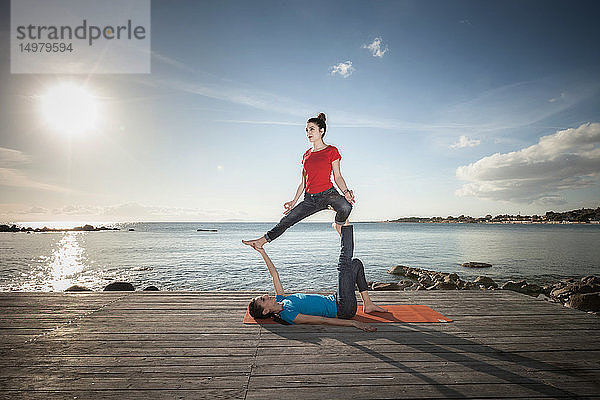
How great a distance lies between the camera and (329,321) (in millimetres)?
4680

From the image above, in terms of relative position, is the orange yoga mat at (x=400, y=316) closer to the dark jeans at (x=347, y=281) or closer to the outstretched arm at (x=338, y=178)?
the dark jeans at (x=347, y=281)

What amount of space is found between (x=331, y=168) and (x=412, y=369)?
10.2 ft

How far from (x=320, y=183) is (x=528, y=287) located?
1493 cm

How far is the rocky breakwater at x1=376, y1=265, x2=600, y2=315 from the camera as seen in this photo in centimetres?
925

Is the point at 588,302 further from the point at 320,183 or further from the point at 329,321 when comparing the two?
the point at 320,183

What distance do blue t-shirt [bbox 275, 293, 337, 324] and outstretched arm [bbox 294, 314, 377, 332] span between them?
11 cm

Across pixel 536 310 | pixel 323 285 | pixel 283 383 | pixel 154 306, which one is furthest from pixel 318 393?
pixel 323 285

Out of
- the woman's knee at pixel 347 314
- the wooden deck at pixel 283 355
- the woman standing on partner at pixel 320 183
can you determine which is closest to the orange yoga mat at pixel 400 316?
the wooden deck at pixel 283 355

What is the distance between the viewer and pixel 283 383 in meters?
3.18

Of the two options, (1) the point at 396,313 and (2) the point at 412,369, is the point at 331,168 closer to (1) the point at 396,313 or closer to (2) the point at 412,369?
(1) the point at 396,313

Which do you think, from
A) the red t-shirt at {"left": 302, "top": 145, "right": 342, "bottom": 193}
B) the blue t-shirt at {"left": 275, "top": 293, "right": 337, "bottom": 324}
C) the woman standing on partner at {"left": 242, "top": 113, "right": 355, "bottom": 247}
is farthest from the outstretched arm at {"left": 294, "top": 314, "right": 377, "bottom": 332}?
the red t-shirt at {"left": 302, "top": 145, "right": 342, "bottom": 193}

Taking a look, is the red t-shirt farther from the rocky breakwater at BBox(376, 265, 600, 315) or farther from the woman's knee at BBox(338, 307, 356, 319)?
the rocky breakwater at BBox(376, 265, 600, 315)

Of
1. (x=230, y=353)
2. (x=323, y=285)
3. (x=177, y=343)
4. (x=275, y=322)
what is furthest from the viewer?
(x=323, y=285)

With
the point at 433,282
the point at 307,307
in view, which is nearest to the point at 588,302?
the point at 433,282
